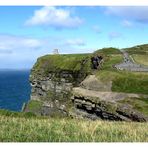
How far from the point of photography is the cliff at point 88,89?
251ft

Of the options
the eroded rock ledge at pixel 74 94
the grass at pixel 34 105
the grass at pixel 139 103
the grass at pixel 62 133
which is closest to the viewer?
the grass at pixel 62 133

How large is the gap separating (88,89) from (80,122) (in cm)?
8261

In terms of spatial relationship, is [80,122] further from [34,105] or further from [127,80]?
[34,105]

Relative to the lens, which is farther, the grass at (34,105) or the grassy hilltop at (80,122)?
the grass at (34,105)

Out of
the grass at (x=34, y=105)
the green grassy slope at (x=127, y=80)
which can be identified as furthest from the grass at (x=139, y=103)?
the grass at (x=34, y=105)

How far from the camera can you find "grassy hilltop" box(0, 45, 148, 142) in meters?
10.8

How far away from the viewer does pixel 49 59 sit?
16325cm

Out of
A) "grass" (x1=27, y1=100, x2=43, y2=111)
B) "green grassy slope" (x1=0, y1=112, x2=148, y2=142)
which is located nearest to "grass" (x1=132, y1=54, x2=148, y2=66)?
"grass" (x1=27, y1=100, x2=43, y2=111)

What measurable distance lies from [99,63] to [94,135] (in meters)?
116

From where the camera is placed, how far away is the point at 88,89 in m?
97.1

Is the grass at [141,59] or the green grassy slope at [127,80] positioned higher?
the grass at [141,59]

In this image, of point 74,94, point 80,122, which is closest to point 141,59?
point 74,94

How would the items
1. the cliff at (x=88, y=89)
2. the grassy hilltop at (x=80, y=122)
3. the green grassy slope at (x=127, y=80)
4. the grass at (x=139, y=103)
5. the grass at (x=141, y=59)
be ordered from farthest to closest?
the grass at (x=141, y=59), the green grassy slope at (x=127, y=80), the cliff at (x=88, y=89), the grass at (x=139, y=103), the grassy hilltop at (x=80, y=122)

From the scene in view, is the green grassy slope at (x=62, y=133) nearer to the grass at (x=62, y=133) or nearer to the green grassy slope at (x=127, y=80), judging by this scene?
the grass at (x=62, y=133)
